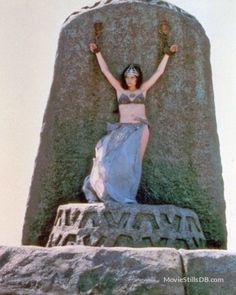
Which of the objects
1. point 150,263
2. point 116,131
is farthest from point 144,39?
point 150,263

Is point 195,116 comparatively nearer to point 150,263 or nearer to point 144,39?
point 144,39

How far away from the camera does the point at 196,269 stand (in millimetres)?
3947

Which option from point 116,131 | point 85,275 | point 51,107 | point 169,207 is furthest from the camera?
point 51,107

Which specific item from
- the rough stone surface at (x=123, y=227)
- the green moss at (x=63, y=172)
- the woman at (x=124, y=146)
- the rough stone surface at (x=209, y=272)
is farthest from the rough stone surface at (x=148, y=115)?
the rough stone surface at (x=209, y=272)

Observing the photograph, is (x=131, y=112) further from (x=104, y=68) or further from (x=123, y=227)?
(x=123, y=227)

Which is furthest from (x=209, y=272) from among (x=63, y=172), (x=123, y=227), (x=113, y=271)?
(x=63, y=172)

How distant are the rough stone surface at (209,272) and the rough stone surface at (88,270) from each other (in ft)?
0.21

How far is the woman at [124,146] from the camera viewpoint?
516cm

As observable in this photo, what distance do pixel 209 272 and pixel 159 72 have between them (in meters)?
2.29

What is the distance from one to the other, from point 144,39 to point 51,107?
105 cm

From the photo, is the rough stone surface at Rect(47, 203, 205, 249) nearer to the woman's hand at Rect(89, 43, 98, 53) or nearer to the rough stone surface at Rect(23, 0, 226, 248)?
the rough stone surface at Rect(23, 0, 226, 248)

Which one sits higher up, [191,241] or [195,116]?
[195,116]

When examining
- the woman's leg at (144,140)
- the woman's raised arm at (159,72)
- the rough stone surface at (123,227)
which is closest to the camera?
the rough stone surface at (123,227)

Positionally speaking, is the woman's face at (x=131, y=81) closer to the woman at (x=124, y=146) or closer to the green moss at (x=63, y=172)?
the woman at (x=124, y=146)
